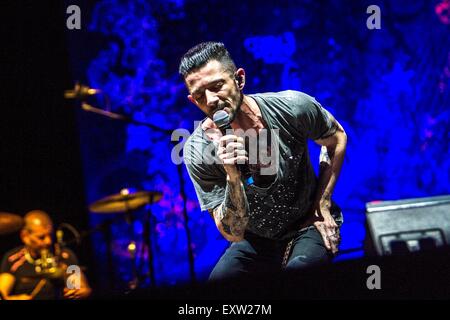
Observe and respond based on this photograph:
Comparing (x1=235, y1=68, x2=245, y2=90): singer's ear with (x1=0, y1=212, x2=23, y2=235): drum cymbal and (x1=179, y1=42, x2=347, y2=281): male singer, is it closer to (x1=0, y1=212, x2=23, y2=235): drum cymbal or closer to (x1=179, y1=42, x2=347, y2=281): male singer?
(x1=179, y1=42, x2=347, y2=281): male singer

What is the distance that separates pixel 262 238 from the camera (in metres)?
2.55

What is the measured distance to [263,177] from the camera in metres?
2.49

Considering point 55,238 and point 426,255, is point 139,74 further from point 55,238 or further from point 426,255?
point 426,255

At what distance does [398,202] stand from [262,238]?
619 millimetres

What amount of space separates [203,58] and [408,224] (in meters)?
1.08

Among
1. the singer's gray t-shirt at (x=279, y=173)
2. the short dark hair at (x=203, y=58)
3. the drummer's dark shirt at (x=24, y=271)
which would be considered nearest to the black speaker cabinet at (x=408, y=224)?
the singer's gray t-shirt at (x=279, y=173)

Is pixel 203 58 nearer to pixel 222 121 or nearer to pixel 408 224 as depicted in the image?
pixel 222 121

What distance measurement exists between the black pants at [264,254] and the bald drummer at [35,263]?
5.76 feet

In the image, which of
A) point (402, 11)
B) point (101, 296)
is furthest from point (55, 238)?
point (101, 296)

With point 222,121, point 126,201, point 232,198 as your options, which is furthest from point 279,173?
point 126,201

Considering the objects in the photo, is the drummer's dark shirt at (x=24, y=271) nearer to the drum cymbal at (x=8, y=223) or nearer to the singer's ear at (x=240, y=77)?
the drum cymbal at (x=8, y=223)

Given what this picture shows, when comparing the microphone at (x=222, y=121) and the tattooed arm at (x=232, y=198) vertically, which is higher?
the microphone at (x=222, y=121)

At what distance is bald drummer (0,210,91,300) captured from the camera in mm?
4020

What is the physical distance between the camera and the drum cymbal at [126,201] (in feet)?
13.2
